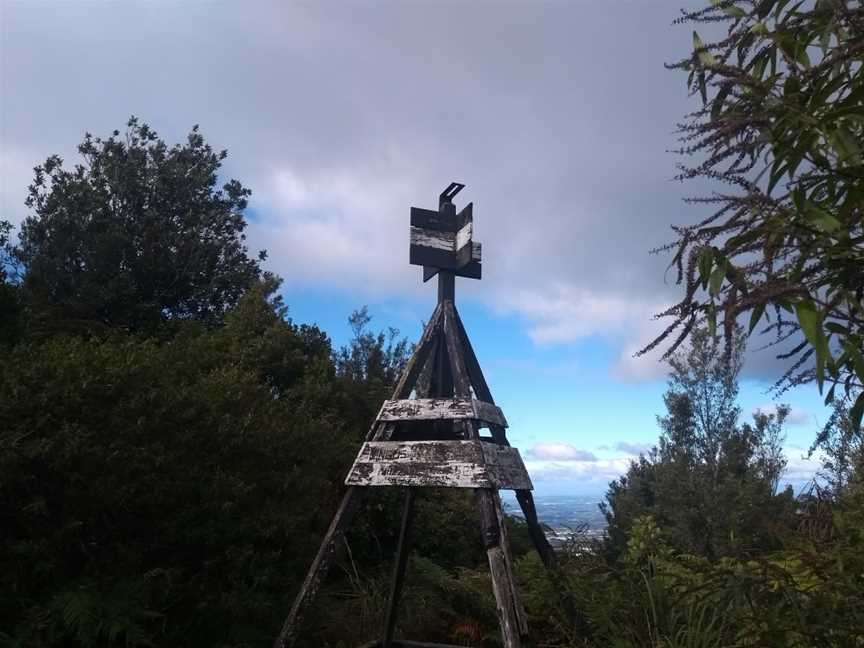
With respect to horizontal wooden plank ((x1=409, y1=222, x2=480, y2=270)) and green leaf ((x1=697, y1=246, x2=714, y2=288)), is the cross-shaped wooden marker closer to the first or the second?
horizontal wooden plank ((x1=409, y1=222, x2=480, y2=270))

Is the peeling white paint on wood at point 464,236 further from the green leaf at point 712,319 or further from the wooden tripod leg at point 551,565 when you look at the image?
the green leaf at point 712,319

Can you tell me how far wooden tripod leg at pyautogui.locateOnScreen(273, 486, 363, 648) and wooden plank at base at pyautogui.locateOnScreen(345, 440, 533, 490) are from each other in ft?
0.83

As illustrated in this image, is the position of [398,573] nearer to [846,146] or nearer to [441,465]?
[441,465]

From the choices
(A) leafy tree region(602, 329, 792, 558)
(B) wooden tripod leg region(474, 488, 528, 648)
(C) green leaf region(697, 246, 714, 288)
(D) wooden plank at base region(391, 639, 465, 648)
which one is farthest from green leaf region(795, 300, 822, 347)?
(A) leafy tree region(602, 329, 792, 558)

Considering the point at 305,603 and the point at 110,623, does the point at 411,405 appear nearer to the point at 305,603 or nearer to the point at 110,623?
the point at 305,603

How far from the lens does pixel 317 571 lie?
5.20 metres

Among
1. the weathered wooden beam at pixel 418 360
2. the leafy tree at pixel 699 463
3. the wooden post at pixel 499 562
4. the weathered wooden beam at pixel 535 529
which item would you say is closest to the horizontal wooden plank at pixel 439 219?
the weathered wooden beam at pixel 418 360

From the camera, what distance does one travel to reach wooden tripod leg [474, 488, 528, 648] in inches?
170

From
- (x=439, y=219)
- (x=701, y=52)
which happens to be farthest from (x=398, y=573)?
(x=701, y=52)

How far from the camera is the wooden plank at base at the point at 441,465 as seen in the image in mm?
4812

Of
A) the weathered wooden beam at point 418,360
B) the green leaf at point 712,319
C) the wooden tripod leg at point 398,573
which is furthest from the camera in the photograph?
the wooden tripod leg at point 398,573

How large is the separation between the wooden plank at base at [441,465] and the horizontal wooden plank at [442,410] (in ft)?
0.71

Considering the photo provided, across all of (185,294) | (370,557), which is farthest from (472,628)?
(185,294)

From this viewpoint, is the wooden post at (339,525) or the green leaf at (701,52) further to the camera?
the wooden post at (339,525)
